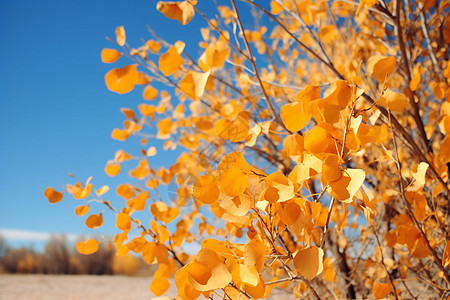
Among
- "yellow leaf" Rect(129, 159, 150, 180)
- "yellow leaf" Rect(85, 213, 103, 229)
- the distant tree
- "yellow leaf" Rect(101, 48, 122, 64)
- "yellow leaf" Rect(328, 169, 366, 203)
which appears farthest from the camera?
the distant tree

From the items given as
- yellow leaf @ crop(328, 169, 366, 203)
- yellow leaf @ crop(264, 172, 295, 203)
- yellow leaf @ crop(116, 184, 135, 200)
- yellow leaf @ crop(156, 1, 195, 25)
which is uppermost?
yellow leaf @ crop(156, 1, 195, 25)

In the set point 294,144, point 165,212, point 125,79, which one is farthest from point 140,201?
point 294,144

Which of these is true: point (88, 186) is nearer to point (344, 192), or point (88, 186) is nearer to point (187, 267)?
point (187, 267)

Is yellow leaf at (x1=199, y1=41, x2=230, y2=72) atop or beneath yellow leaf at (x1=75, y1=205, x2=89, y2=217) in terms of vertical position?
atop

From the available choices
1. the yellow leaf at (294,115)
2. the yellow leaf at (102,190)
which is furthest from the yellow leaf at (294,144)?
the yellow leaf at (102,190)

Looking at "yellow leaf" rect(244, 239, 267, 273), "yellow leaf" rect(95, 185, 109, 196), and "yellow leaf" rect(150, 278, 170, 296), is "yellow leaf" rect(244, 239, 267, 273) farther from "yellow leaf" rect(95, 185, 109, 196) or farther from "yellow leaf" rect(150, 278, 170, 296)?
"yellow leaf" rect(95, 185, 109, 196)

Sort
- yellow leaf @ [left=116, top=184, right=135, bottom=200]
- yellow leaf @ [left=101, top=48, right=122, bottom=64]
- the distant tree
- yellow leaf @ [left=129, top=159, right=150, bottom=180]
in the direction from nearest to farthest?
1. yellow leaf @ [left=101, top=48, right=122, bottom=64]
2. yellow leaf @ [left=116, top=184, right=135, bottom=200]
3. yellow leaf @ [left=129, top=159, right=150, bottom=180]
4. the distant tree

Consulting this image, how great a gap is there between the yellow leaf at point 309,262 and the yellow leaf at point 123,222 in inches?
15.2

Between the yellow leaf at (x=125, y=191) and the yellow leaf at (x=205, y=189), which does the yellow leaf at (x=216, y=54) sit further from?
the yellow leaf at (x=125, y=191)

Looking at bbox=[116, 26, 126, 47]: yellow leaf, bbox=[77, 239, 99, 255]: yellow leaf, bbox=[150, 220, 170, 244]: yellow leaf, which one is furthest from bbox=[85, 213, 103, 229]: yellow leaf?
bbox=[116, 26, 126, 47]: yellow leaf

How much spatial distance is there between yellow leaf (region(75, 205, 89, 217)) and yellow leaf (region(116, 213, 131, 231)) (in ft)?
0.49

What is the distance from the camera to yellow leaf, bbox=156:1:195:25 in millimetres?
424

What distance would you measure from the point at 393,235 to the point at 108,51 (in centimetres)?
68

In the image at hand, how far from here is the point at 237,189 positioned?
34cm
